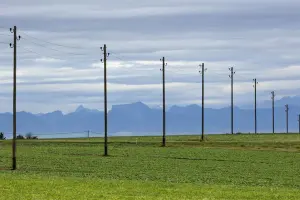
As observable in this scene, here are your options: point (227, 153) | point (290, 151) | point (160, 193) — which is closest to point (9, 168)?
point (160, 193)

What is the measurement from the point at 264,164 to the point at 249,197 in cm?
3299

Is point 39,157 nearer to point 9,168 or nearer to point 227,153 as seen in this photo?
point 9,168

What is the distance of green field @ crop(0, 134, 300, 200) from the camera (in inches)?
1547

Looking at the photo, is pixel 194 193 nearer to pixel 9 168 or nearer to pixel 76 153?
pixel 9 168

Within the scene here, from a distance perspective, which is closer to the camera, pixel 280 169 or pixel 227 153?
pixel 280 169

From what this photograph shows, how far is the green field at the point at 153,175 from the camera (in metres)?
39.3

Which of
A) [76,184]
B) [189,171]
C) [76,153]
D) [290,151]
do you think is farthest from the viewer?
[290,151]

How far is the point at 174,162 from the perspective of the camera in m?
72.4

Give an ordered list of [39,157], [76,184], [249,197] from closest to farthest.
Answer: [249,197] < [76,184] < [39,157]

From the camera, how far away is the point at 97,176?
177 ft

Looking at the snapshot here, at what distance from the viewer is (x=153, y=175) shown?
183 ft

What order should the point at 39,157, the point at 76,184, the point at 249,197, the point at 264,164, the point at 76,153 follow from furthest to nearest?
the point at 76,153 < the point at 39,157 < the point at 264,164 < the point at 76,184 < the point at 249,197

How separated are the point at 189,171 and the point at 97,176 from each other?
941 cm

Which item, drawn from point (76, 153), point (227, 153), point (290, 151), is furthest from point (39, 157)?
point (290, 151)
